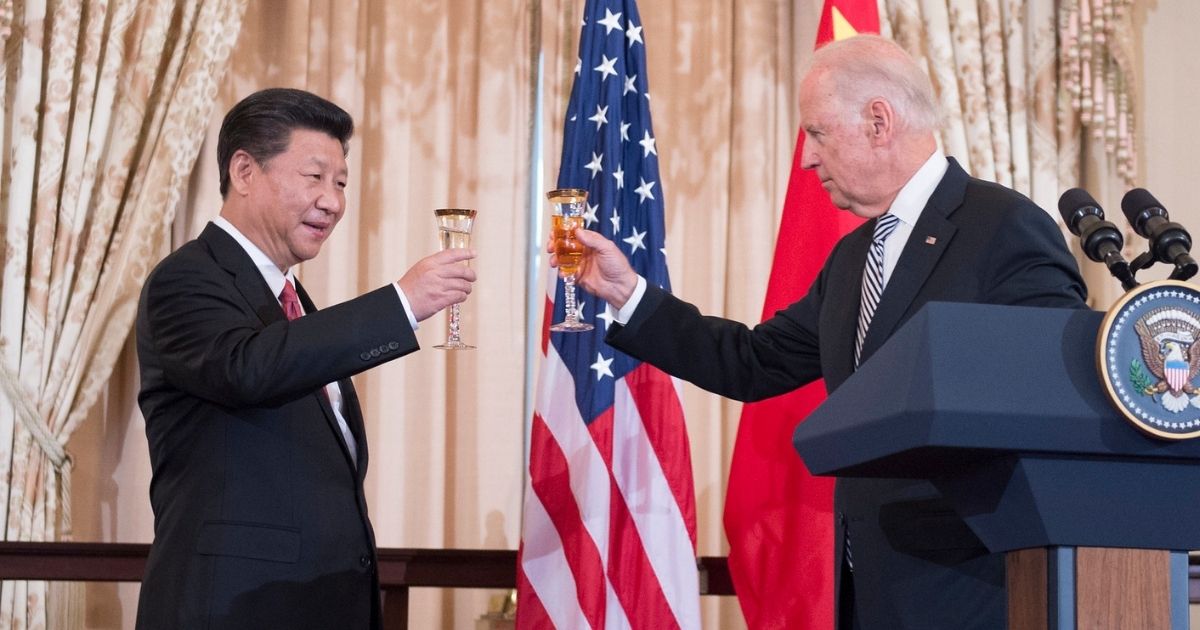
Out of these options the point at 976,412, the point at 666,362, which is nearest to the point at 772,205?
the point at 666,362

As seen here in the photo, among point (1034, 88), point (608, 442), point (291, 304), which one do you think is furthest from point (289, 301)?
point (1034, 88)

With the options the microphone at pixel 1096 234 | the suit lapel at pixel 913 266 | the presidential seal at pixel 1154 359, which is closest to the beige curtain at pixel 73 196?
the suit lapel at pixel 913 266

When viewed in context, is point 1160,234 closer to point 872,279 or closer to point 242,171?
point 872,279

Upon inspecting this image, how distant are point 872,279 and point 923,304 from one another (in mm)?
392

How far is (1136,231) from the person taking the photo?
1685mm

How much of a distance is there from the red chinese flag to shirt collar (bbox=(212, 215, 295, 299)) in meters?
1.69

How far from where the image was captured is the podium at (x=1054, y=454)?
4.17ft

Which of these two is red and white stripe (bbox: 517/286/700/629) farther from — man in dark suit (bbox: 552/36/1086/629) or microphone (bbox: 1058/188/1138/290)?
microphone (bbox: 1058/188/1138/290)

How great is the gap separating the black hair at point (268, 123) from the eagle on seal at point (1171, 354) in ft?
5.54

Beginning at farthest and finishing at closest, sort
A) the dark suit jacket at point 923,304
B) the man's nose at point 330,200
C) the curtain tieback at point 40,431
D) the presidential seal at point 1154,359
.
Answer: the curtain tieback at point 40,431 → the man's nose at point 330,200 → the dark suit jacket at point 923,304 → the presidential seal at point 1154,359

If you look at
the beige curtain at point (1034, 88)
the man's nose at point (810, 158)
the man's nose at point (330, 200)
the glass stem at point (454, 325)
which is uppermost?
the beige curtain at point (1034, 88)

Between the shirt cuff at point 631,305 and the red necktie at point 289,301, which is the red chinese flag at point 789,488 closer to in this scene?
the shirt cuff at point 631,305

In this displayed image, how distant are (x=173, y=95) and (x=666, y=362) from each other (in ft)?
7.00

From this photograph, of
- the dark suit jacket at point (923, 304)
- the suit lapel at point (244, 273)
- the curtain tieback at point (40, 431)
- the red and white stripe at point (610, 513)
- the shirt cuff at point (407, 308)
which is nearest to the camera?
the dark suit jacket at point (923, 304)
